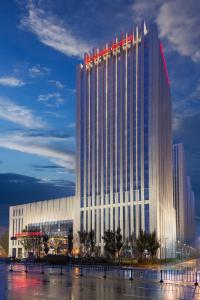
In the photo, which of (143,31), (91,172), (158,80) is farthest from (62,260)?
(143,31)

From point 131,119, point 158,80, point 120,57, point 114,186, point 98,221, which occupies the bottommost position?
point 98,221

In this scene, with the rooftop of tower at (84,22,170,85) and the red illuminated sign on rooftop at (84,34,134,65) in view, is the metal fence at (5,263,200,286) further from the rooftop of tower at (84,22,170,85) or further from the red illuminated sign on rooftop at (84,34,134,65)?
the red illuminated sign on rooftop at (84,34,134,65)

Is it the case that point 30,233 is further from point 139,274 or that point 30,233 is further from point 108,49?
point 139,274

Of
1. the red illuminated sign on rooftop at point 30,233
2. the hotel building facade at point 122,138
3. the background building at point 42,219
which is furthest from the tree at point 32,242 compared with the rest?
the hotel building facade at point 122,138

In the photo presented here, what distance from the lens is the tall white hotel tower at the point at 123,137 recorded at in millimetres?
118375

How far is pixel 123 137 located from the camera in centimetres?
12512

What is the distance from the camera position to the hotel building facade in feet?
389

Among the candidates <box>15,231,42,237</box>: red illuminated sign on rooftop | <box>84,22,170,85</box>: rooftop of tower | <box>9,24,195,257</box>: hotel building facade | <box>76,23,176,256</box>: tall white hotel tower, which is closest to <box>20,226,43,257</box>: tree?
<box>15,231,42,237</box>: red illuminated sign on rooftop

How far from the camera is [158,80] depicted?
124m

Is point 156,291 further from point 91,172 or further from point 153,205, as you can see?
point 91,172

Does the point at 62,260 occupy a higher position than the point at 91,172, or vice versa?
the point at 91,172

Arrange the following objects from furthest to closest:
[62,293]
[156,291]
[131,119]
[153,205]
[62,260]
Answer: [131,119] < [153,205] < [62,260] < [156,291] < [62,293]

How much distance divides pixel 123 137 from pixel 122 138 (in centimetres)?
45

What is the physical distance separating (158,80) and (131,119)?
13024 mm
